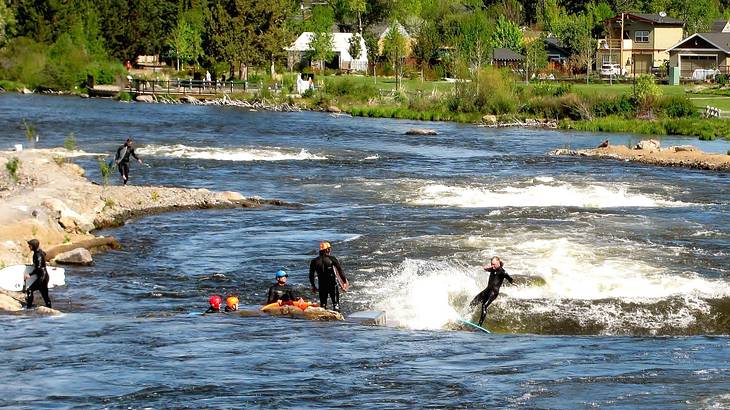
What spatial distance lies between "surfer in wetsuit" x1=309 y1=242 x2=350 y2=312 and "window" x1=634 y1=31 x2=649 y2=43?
409 ft

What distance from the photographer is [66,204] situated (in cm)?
3928

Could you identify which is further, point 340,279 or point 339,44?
point 339,44

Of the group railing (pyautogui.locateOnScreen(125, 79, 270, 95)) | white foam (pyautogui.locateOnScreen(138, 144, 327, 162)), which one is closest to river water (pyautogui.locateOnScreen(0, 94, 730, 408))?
white foam (pyautogui.locateOnScreen(138, 144, 327, 162))

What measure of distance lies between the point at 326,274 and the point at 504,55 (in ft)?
393

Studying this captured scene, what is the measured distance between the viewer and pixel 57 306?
28.1 m

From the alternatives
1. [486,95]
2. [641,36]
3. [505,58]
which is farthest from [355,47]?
[486,95]

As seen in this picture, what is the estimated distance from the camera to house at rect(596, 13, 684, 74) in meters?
144

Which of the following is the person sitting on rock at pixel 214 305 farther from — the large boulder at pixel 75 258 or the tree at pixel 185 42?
→ the tree at pixel 185 42

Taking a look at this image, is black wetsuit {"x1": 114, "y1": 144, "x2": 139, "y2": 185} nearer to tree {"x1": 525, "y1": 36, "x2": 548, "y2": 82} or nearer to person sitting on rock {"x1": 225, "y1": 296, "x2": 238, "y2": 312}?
person sitting on rock {"x1": 225, "y1": 296, "x2": 238, "y2": 312}

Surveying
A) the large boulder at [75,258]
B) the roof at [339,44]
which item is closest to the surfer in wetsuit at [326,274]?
the large boulder at [75,258]

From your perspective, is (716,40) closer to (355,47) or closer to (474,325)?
(355,47)

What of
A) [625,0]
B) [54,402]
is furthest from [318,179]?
[625,0]

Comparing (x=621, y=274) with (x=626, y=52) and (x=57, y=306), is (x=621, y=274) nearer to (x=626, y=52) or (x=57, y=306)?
(x=57, y=306)

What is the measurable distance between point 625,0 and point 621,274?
156 metres
